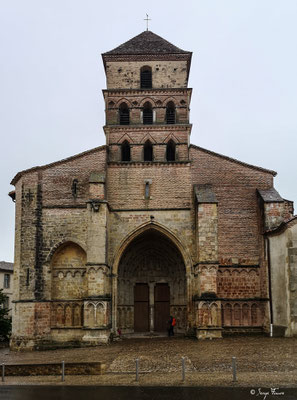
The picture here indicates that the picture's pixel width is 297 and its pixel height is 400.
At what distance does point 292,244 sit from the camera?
21.8 metres

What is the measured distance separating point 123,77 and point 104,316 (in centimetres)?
1371

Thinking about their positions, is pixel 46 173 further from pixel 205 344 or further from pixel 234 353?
pixel 234 353

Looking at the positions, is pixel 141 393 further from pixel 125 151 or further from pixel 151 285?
pixel 125 151

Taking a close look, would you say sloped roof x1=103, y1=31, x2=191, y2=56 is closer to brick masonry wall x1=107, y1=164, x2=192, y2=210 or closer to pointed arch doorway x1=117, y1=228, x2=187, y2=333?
brick masonry wall x1=107, y1=164, x2=192, y2=210

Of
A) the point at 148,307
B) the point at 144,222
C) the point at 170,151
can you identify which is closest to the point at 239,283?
the point at 144,222

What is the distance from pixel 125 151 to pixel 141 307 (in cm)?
892

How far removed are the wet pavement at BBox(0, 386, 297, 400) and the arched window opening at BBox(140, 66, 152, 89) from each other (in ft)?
65.4

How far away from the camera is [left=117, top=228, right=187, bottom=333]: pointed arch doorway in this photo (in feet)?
88.2

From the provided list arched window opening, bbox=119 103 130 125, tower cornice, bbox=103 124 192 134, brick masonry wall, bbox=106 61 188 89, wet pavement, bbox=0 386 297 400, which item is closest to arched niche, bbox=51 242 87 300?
tower cornice, bbox=103 124 192 134

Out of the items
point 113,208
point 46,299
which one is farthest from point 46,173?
point 46,299

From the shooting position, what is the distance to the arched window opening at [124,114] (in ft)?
89.8

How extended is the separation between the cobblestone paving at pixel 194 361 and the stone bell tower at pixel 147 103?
402 inches

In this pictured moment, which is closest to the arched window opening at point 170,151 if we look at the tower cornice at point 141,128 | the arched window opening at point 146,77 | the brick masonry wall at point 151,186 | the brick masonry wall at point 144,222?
the tower cornice at point 141,128

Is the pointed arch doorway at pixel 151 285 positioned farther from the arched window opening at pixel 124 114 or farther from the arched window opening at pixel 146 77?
the arched window opening at pixel 146 77
